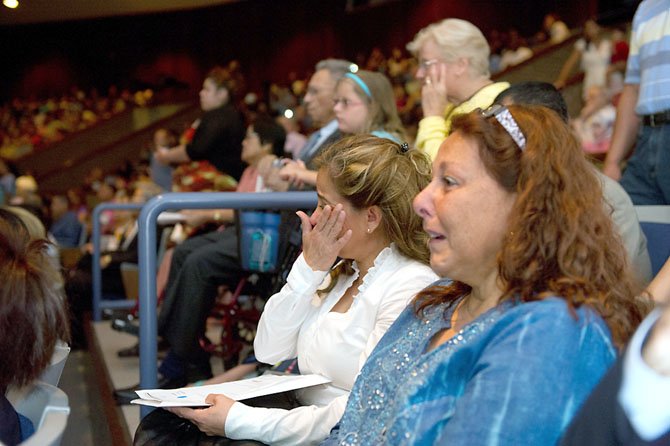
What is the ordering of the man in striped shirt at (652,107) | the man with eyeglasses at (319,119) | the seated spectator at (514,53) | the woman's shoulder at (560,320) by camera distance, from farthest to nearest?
the seated spectator at (514,53)
the man with eyeglasses at (319,119)
the man in striped shirt at (652,107)
the woman's shoulder at (560,320)

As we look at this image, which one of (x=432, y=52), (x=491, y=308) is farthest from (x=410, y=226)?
(x=432, y=52)

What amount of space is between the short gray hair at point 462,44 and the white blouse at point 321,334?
4.52 feet

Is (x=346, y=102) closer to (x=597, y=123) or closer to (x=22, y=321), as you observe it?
(x=22, y=321)

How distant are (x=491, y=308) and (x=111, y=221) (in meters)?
7.15

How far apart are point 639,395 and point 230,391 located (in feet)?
3.71

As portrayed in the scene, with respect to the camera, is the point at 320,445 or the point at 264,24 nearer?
the point at 320,445

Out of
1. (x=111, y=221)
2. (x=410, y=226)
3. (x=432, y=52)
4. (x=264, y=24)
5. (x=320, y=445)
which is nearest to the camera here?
(x=320, y=445)

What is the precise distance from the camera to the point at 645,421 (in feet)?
2.68

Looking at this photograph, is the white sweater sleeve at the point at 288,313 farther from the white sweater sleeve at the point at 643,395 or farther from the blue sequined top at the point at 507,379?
the white sweater sleeve at the point at 643,395

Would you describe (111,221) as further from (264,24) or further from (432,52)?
(264,24)

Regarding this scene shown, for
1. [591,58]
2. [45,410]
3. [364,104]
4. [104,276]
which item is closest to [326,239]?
[45,410]

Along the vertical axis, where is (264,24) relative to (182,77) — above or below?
above

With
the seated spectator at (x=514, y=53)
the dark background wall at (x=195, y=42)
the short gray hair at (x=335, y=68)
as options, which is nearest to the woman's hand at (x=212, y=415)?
the short gray hair at (x=335, y=68)

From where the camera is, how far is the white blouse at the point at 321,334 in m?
1.68
